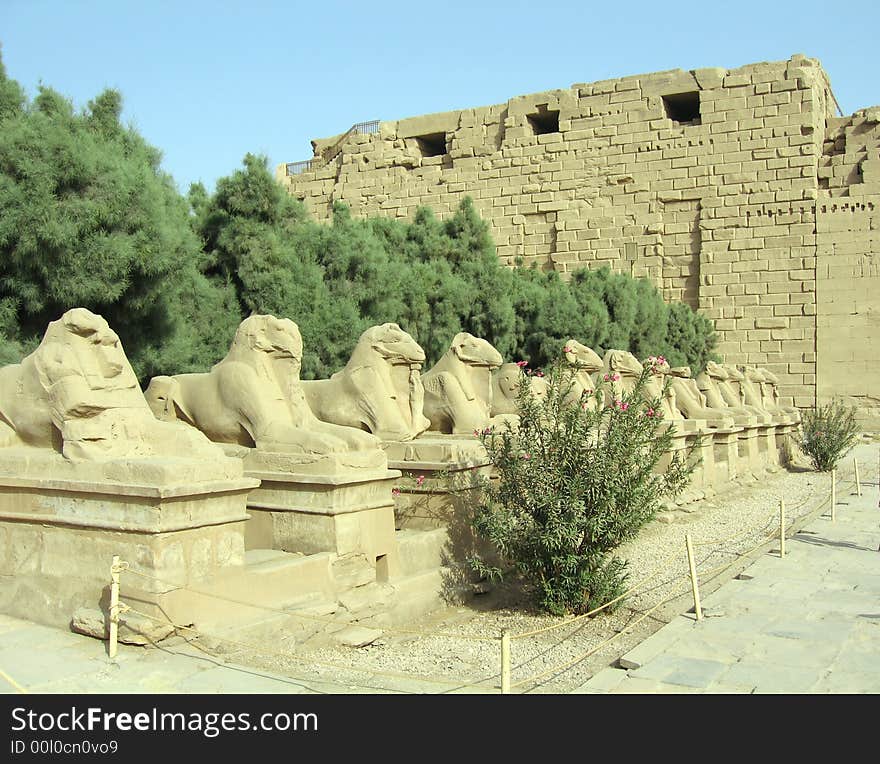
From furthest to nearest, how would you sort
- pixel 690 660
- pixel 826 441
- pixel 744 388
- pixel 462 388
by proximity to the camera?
pixel 744 388
pixel 826 441
pixel 462 388
pixel 690 660

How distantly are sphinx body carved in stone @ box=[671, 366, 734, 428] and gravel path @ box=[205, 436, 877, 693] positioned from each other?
312 cm

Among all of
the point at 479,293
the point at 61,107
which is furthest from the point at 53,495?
the point at 479,293

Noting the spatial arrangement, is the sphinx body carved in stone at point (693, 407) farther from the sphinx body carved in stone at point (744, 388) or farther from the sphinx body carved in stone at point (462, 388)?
the sphinx body carved in stone at point (462, 388)

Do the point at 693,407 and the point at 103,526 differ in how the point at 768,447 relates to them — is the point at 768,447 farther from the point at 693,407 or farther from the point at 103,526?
the point at 103,526

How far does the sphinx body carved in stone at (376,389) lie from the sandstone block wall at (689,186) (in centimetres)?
1502

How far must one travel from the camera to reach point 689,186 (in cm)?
2105

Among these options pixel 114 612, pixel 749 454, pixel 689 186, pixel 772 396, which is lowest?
pixel 749 454

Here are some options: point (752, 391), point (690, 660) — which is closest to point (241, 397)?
point (690, 660)

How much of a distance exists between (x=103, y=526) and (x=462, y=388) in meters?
3.71

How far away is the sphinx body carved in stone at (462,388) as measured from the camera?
7480 mm

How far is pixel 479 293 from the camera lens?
1462 centimetres

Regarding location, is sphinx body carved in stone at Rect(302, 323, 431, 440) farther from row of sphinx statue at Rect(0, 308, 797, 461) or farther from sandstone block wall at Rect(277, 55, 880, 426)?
sandstone block wall at Rect(277, 55, 880, 426)

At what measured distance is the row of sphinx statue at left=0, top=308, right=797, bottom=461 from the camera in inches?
191

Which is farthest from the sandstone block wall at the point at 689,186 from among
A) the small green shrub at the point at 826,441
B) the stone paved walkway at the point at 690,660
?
the stone paved walkway at the point at 690,660
